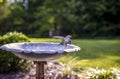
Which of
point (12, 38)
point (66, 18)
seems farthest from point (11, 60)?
point (66, 18)

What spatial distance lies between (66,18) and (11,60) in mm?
18765

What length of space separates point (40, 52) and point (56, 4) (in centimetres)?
2195

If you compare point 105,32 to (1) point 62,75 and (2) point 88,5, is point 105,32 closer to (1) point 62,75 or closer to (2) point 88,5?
(2) point 88,5

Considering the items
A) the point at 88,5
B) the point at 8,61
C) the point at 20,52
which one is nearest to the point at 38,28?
the point at 88,5

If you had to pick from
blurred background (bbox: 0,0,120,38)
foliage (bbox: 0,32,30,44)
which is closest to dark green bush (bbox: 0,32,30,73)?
foliage (bbox: 0,32,30,44)

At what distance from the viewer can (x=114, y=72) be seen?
4715 mm

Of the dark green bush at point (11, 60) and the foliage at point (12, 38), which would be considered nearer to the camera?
the dark green bush at point (11, 60)

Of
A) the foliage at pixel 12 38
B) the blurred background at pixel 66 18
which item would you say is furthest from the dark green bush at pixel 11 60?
the blurred background at pixel 66 18

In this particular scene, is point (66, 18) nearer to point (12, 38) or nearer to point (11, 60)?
point (12, 38)

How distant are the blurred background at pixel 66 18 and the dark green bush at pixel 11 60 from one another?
1715 cm

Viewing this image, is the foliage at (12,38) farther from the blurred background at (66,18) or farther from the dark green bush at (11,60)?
the blurred background at (66,18)

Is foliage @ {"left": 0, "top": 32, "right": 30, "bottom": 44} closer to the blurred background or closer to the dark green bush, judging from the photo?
the dark green bush

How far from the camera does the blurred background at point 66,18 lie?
23.8m

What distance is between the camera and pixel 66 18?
24391 millimetres
